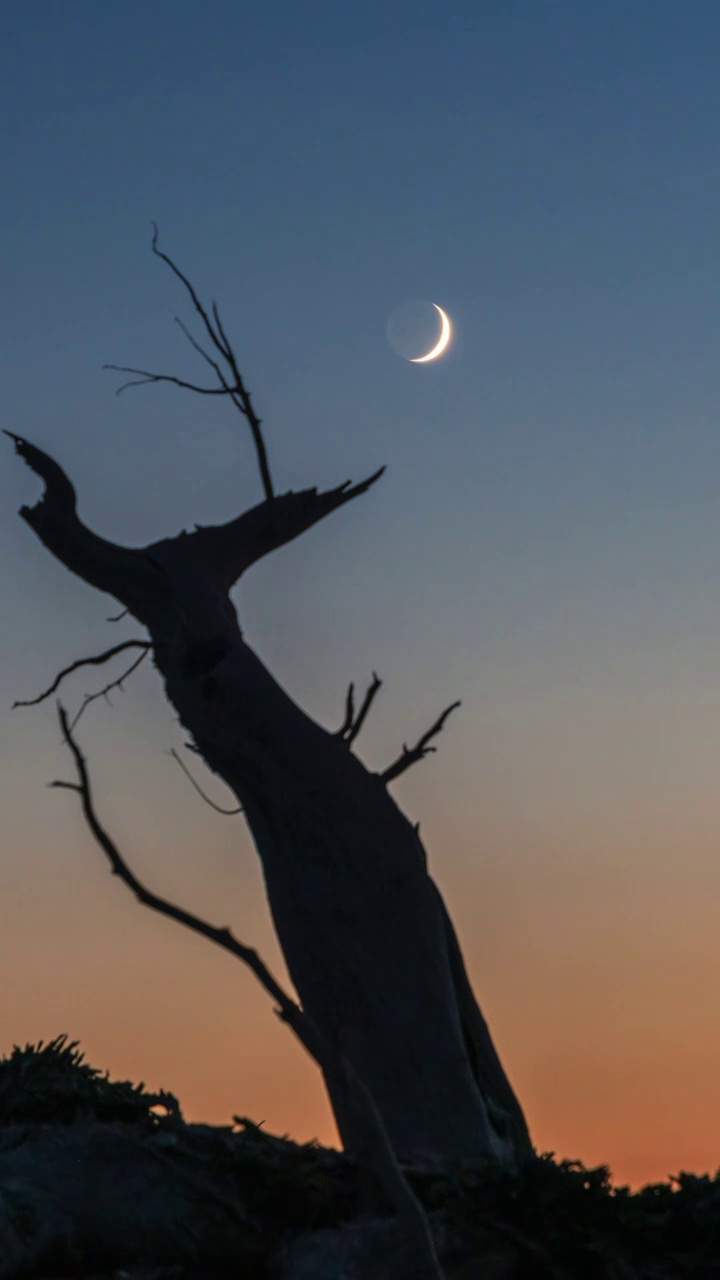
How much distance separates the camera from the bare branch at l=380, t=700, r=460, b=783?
802 centimetres

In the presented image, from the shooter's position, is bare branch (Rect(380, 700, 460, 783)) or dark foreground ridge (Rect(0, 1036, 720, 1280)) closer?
dark foreground ridge (Rect(0, 1036, 720, 1280))

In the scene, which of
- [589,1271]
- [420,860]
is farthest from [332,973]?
[589,1271]

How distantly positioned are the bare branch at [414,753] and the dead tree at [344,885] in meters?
0.01

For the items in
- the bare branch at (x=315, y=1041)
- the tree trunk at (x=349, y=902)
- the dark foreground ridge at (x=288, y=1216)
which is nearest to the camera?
the bare branch at (x=315, y=1041)

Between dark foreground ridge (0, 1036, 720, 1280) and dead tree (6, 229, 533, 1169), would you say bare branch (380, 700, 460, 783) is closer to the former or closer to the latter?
dead tree (6, 229, 533, 1169)

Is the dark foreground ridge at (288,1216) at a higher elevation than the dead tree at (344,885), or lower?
lower

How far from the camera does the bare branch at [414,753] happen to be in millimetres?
8016

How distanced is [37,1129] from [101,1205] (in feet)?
1.92

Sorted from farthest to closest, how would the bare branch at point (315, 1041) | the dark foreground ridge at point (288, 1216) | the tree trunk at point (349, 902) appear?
the tree trunk at point (349, 902)
the dark foreground ridge at point (288, 1216)
the bare branch at point (315, 1041)

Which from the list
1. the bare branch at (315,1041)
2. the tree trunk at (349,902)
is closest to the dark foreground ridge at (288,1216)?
the bare branch at (315,1041)

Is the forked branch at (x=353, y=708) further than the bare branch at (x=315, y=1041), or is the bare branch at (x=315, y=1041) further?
the forked branch at (x=353, y=708)

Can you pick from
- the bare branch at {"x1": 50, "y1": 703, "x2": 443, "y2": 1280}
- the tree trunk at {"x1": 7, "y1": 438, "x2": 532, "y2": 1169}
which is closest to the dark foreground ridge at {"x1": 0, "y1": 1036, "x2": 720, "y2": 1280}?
the bare branch at {"x1": 50, "y1": 703, "x2": 443, "y2": 1280}

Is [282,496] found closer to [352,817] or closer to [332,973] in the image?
[352,817]

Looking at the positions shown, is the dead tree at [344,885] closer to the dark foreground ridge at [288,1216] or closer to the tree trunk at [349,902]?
the tree trunk at [349,902]
